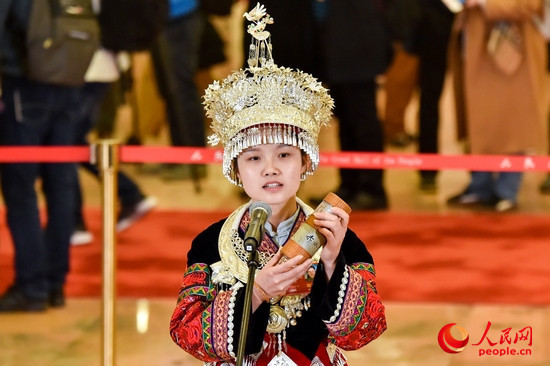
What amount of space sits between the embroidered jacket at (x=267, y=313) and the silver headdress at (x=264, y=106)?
225mm

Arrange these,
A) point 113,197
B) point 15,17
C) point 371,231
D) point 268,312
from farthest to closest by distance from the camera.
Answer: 1. point 371,231
2. point 15,17
3. point 113,197
4. point 268,312

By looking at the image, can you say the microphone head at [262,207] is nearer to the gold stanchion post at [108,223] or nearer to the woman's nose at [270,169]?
the woman's nose at [270,169]

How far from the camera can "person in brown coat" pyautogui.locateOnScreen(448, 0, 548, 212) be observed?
24.3ft

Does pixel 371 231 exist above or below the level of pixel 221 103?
below

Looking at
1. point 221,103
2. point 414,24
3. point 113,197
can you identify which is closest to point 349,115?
point 414,24

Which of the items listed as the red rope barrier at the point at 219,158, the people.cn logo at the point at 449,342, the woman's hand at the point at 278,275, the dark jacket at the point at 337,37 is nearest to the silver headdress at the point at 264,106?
the woman's hand at the point at 278,275

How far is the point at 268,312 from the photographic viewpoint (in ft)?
9.57

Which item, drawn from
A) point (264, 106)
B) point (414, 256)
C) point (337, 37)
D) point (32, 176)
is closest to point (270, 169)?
point (264, 106)

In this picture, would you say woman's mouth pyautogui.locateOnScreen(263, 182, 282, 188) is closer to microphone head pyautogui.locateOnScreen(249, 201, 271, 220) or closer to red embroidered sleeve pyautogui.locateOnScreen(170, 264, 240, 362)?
microphone head pyautogui.locateOnScreen(249, 201, 271, 220)

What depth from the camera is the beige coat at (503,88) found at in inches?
291

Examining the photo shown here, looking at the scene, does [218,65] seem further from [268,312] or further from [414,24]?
[268,312]

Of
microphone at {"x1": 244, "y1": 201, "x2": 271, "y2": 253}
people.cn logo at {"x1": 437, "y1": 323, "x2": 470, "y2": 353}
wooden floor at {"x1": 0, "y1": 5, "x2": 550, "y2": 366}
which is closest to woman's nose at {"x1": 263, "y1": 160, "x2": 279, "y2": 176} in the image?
microphone at {"x1": 244, "y1": 201, "x2": 271, "y2": 253}

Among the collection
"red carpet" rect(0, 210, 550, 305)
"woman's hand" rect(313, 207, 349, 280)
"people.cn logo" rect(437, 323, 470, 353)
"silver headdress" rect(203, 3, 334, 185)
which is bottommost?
"red carpet" rect(0, 210, 550, 305)

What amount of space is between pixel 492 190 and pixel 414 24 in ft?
4.18
